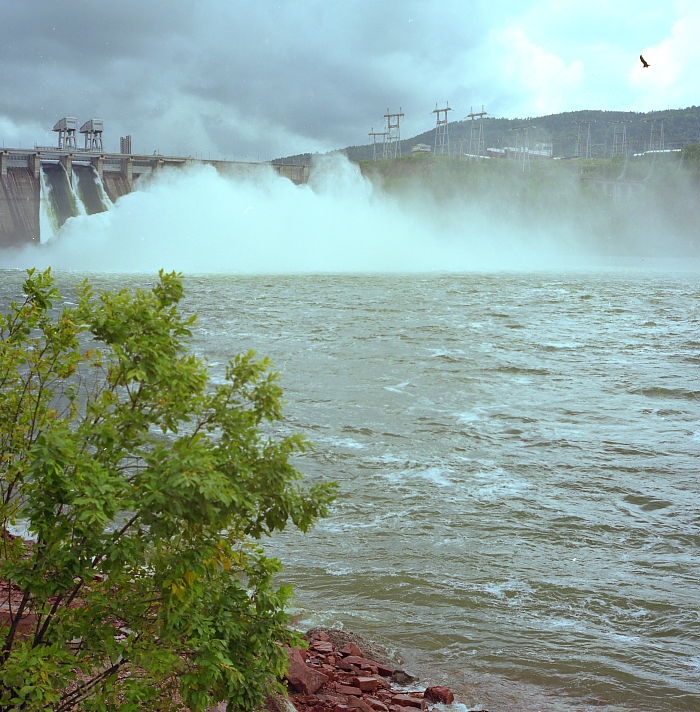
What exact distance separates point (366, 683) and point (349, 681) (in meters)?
0.14

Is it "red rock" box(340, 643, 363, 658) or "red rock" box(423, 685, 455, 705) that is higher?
"red rock" box(340, 643, 363, 658)

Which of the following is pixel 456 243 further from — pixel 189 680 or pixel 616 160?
pixel 189 680

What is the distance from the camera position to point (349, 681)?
584 cm

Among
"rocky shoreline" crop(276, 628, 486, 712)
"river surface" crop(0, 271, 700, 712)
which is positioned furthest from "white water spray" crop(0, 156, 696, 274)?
"rocky shoreline" crop(276, 628, 486, 712)

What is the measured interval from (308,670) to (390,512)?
4.89 meters

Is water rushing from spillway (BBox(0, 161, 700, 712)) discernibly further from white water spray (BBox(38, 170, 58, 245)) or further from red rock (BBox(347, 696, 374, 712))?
white water spray (BBox(38, 170, 58, 245))

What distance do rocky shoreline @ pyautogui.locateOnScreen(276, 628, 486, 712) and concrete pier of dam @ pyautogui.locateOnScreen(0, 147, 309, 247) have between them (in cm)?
7169

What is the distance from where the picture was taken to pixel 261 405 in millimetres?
3918

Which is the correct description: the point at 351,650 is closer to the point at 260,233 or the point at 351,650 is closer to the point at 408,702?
the point at 408,702

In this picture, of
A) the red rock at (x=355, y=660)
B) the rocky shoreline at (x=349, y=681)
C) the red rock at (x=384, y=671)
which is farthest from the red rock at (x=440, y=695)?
the red rock at (x=355, y=660)

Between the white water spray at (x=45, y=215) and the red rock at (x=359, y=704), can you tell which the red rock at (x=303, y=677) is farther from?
the white water spray at (x=45, y=215)

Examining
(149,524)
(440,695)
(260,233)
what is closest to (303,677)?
(440,695)

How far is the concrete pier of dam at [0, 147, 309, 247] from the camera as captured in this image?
70125mm

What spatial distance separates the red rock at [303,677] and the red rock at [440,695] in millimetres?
828
